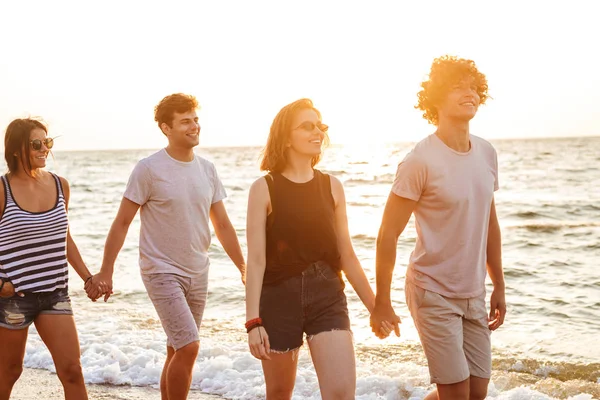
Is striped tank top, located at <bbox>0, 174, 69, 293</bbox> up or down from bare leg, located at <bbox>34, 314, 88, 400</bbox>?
up

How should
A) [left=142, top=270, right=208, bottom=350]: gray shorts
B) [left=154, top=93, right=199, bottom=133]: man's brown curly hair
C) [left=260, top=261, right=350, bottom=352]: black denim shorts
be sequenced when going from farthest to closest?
[left=154, top=93, right=199, bottom=133]: man's brown curly hair < [left=142, top=270, right=208, bottom=350]: gray shorts < [left=260, top=261, right=350, bottom=352]: black denim shorts

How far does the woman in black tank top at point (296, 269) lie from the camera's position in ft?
12.2

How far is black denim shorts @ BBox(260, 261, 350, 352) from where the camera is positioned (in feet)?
12.4

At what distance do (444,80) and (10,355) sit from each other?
3.02 meters

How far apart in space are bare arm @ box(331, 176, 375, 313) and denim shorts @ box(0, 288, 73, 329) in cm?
166

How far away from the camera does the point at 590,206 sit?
24875mm

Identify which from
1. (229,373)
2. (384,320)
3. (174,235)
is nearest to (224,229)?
(174,235)

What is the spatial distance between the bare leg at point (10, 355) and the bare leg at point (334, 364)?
1836 mm

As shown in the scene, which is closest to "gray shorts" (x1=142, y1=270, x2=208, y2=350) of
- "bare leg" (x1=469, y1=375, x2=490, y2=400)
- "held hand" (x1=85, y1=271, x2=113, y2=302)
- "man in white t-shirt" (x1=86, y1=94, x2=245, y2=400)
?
"man in white t-shirt" (x1=86, y1=94, x2=245, y2=400)

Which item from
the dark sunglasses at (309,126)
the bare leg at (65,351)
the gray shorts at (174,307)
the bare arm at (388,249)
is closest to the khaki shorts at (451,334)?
the bare arm at (388,249)

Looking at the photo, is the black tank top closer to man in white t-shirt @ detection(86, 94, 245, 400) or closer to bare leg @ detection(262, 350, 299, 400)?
bare leg @ detection(262, 350, 299, 400)

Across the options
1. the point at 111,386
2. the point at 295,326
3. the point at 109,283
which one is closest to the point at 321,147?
the point at 295,326

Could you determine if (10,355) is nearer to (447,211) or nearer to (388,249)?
(388,249)

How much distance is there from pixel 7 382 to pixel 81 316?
21.7ft
